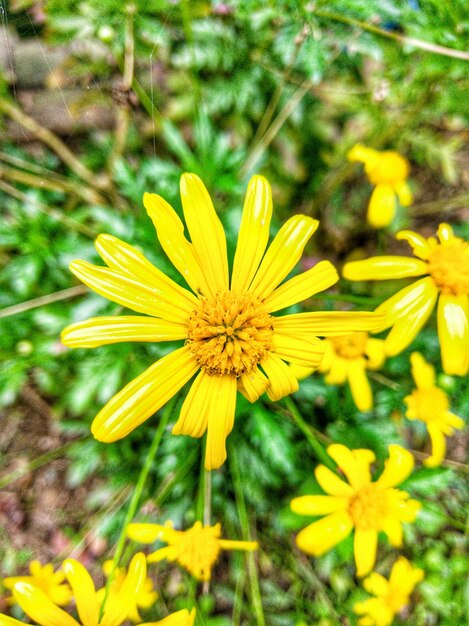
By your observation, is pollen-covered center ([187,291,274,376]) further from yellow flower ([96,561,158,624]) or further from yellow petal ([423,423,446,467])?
yellow petal ([423,423,446,467])

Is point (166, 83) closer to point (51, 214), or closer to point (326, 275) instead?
point (51, 214)

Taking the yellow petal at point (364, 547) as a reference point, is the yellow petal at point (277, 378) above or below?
above

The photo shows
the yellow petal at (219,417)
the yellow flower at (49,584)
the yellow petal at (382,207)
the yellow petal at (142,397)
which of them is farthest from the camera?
the yellow petal at (382,207)

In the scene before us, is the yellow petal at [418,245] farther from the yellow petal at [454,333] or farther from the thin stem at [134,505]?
the thin stem at [134,505]

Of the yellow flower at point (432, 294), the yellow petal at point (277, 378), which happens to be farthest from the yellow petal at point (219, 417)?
the yellow flower at point (432, 294)

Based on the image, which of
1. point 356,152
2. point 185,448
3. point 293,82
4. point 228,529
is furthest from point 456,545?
point 293,82

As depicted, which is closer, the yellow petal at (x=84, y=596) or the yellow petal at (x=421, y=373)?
the yellow petal at (x=84, y=596)

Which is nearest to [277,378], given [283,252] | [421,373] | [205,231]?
[283,252]
